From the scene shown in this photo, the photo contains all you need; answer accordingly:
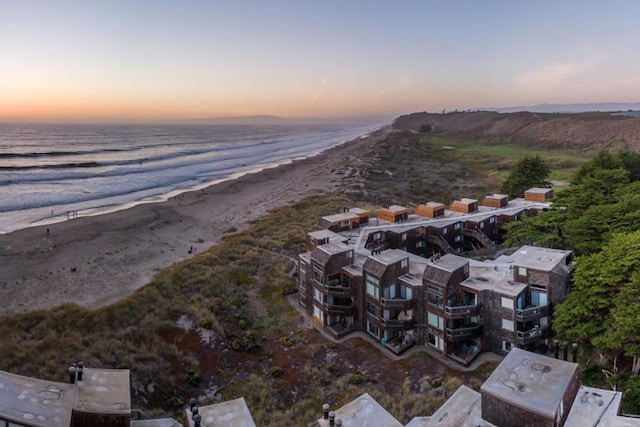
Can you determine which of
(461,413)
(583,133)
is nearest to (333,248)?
(461,413)

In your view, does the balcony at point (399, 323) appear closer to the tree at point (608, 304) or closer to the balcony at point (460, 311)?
the balcony at point (460, 311)

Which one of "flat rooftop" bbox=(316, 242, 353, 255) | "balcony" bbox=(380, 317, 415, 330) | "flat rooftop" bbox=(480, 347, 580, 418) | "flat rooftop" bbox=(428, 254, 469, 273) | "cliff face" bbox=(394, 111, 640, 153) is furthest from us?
"cliff face" bbox=(394, 111, 640, 153)

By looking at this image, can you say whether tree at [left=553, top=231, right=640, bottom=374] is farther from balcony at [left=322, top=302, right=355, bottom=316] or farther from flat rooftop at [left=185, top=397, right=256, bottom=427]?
flat rooftop at [left=185, top=397, right=256, bottom=427]

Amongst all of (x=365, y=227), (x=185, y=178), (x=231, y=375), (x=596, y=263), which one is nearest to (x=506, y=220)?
(x=365, y=227)

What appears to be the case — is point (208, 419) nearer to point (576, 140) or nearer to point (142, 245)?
point (142, 245)

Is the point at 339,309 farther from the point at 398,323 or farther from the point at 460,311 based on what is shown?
the point at 460,311

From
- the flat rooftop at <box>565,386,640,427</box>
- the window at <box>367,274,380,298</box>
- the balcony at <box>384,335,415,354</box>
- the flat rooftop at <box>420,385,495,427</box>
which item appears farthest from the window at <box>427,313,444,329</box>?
the flat rooftop at <box>565,386,640,427</box>

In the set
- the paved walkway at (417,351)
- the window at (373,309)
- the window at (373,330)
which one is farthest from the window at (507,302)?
the window at (373,330)
